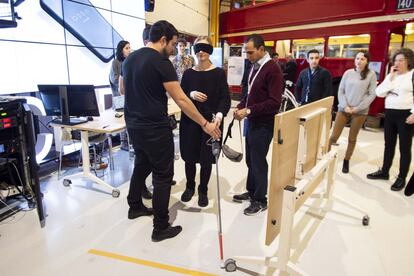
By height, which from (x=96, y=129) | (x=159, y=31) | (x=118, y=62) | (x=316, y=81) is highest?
(x=159, y=31)

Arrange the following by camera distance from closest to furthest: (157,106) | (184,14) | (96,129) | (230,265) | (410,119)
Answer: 1. (230,265)
2. (157,106)
3. (96,129)
4. (410,119)
5. (184,14)

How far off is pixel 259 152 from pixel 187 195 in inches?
36.0

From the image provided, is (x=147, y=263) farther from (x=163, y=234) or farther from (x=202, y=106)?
(x=202, y=106)

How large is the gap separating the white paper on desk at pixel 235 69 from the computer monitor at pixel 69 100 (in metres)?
6.30

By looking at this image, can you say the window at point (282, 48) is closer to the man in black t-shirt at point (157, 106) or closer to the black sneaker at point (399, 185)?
the black sneaker at point (399, 185)

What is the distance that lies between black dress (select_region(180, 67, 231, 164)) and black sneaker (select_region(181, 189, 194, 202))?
0.39 m

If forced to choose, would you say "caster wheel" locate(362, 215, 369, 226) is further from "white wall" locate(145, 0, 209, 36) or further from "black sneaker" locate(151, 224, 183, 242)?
"white wall" locate(145, 0, 209, 36)

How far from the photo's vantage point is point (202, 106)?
8.53 feet

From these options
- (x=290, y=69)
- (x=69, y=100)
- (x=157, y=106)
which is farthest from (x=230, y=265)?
(x=290, y=69)

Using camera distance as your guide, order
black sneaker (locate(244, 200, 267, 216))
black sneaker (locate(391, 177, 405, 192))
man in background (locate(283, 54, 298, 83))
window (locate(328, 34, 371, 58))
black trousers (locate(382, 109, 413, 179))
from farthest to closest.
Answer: man in background (locate(283, 54, 298, 83)), window (locate(328, 34, 371, 58)), black sneaker (locate(391, 177, 405, 192)), black trousers (locate(382, 109, 413, 179)), black sneaker (locate(244, 200, 267, 216))

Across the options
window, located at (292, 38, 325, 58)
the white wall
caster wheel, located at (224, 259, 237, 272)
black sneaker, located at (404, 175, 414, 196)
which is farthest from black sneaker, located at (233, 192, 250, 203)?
the white wall

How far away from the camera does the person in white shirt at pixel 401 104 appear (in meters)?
3.01

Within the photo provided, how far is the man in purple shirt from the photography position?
92.0 inches

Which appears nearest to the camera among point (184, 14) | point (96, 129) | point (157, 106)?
point (157, 106)
